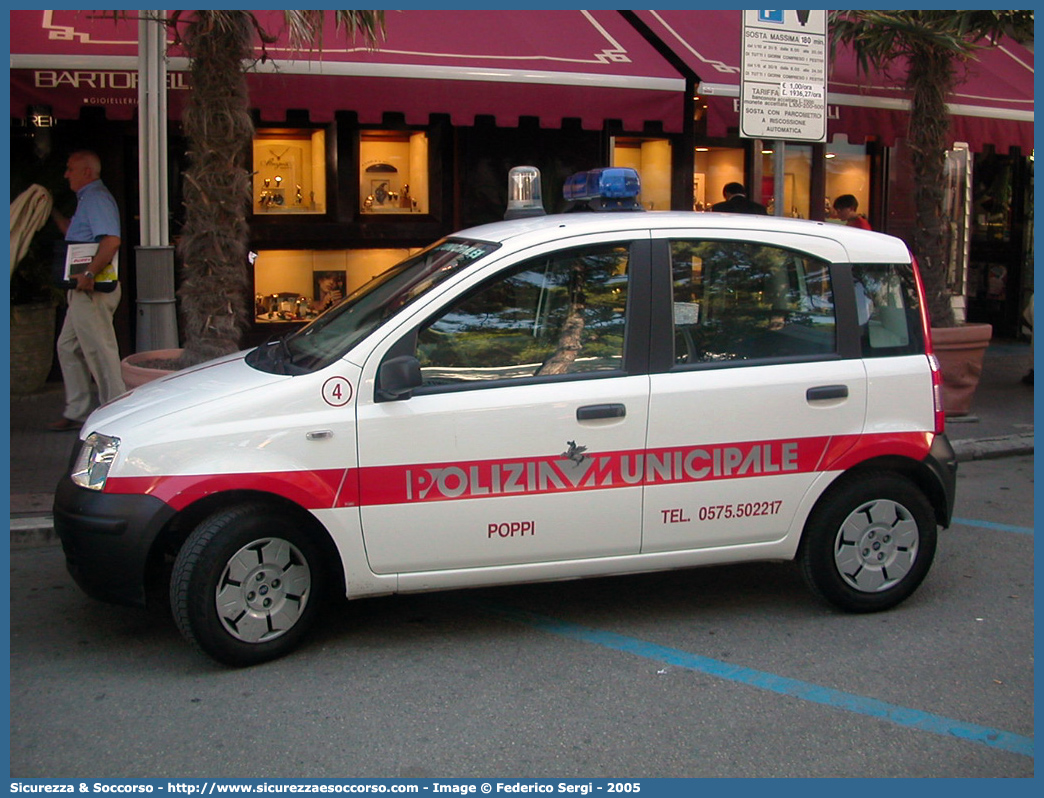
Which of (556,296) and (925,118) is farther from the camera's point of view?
(925,118)

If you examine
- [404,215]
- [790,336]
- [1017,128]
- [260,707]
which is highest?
[1017,128]

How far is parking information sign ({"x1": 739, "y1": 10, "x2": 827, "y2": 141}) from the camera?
8.09 meters

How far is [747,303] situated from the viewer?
5.25 metres

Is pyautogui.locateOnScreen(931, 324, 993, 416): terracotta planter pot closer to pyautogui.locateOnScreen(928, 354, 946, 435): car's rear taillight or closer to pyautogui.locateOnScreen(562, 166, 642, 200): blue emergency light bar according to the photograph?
pyautogui.locateOnScreen(928, 354, 946, 435): car's rear taillight

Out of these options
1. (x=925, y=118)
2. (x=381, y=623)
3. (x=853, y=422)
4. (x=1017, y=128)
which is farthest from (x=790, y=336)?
(x=1017, y=128)

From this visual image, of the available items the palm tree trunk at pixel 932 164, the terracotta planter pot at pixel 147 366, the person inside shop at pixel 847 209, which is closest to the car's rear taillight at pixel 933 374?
the terracotta planter pot at pixel 147 366

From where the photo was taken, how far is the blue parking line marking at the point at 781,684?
14.0 feet

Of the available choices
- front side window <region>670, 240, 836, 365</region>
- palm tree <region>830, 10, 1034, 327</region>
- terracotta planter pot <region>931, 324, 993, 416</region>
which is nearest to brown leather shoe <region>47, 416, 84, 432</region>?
front side window <region>670, 240, 836, 365</region>

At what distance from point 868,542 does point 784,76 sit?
4.12 metres

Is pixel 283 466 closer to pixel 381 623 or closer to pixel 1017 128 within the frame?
pixel 381 623

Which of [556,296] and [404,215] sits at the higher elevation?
[404,215]

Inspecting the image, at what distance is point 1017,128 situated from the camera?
477 inches

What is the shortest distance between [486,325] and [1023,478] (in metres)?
5.27

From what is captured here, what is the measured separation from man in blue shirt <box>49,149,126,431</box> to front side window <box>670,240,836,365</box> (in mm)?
5131
